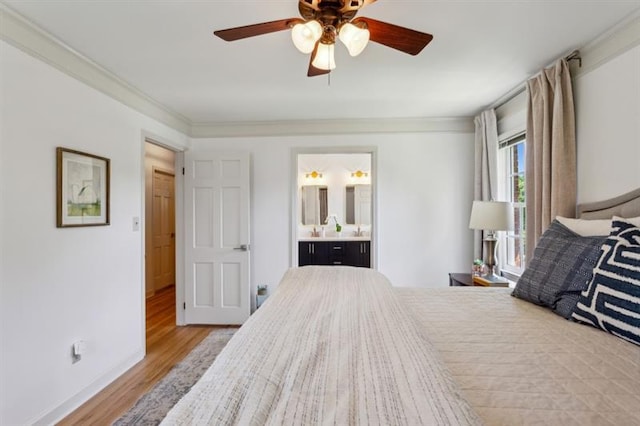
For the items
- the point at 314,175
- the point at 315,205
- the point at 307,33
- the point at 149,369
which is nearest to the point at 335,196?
the point at 315,205

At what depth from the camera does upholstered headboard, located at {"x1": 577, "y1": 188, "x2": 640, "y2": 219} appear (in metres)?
1.67

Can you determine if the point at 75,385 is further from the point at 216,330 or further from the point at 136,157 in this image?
the point at 136,157

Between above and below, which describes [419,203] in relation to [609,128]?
below

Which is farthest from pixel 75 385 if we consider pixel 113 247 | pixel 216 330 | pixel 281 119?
pixel 281 119

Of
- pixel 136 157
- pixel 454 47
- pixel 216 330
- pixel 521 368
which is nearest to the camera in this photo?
pixel 521 368

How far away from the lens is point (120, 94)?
2594mm

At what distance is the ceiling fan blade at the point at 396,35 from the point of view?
137 centimetres

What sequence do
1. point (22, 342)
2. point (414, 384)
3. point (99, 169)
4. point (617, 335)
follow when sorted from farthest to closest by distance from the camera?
point (99, 169)
point (22, 342)
point (617, 335)
point (414, 384)

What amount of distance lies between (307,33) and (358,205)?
4.24 m

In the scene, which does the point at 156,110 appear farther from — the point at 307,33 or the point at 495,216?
the point at 495,216

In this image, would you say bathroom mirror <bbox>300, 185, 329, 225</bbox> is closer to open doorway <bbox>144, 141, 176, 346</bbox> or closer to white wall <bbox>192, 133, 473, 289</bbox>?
white wall <bbox>192, 133, 473, 289</bbox>

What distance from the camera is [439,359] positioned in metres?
0.89

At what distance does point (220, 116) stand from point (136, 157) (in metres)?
1.08

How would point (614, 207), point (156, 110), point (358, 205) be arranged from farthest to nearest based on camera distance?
point (358, 205) < point (156, 110) < point (614, 207)
